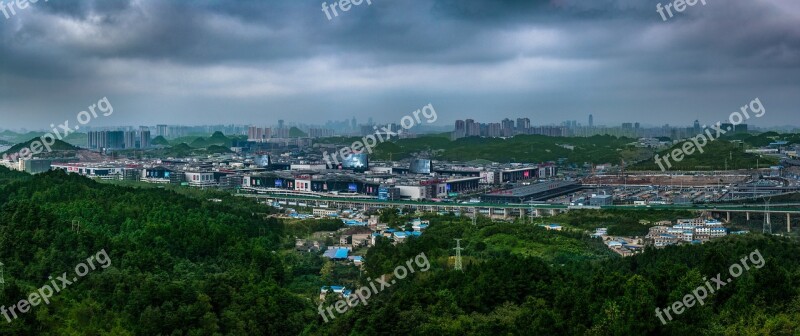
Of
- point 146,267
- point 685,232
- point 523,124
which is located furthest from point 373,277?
point 523,124

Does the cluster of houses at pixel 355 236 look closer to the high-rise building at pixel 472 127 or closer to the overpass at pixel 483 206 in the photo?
the overpass at pixel 483 206

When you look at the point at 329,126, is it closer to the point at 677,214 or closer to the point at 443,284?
the point at 677,214

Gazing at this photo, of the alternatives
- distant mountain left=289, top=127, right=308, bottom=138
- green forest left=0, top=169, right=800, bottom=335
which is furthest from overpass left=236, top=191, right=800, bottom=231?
distant mountain left=289, top=127, right=308, bottom=138

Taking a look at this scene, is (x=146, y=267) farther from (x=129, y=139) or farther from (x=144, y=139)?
(x=144, y=139)

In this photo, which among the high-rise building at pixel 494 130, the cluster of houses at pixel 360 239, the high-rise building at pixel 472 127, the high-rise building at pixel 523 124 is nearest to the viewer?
the cluster of houses at pixel 360 239

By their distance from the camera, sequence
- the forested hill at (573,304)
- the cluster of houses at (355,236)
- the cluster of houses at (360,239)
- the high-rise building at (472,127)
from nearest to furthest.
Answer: the forested hill at (573,304)
the cluster of houses at (360,239)
the cluster of houses at (355,236)
the high-rise building at (472,127)

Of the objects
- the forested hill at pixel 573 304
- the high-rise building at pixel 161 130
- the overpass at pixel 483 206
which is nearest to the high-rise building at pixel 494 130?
the overpass at pixel 483 206

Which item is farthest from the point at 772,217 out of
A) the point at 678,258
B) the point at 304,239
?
the point at 304,239
